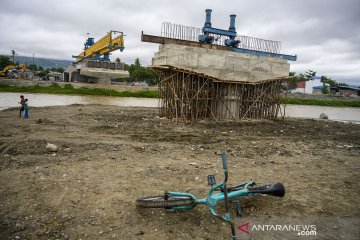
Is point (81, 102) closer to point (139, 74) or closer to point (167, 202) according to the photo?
point (167, 202)

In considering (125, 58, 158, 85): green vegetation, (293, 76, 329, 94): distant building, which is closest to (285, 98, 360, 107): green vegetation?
(293, 76, 329, 94): distant building

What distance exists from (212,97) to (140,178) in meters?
10.1

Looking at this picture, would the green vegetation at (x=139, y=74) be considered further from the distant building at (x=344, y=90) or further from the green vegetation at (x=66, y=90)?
the distant building at (x=344, y=90)

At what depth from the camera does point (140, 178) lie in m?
5.46

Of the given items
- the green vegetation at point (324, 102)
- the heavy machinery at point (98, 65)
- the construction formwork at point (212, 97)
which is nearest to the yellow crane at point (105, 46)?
the heavy machinery at point (98, 65)

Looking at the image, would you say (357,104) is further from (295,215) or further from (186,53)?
(295,215)

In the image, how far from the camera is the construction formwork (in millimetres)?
14117

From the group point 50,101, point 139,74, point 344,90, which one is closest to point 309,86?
point 344,90

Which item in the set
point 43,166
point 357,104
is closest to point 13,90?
point 43,166

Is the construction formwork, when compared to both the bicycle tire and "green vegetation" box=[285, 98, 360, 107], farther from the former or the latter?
"green vegetation" box=[285, 98, 360, 107]

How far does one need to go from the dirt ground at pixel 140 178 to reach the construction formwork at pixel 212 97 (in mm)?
4333

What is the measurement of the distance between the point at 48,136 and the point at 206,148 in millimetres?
5480

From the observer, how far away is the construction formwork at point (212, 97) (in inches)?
556

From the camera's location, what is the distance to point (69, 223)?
12.5 feet
